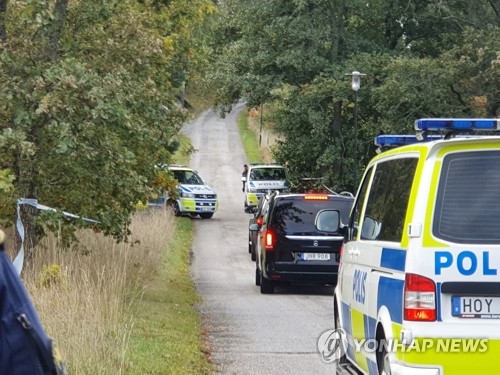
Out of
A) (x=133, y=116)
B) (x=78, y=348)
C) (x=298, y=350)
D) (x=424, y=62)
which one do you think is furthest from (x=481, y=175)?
(x=424, y=62)

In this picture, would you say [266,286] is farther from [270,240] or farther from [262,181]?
[262,181]

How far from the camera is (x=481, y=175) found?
6.79m

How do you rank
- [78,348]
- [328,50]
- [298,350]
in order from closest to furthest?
[78,348] < [298,350] < [328,50]

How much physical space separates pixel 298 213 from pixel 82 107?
6615 mm

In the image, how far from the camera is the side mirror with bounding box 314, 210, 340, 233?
10023 millimetres

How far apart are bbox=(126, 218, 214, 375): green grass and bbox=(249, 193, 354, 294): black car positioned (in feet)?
5.31

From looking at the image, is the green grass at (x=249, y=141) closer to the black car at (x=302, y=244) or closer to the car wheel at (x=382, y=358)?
the black car at (x=302, y=244)

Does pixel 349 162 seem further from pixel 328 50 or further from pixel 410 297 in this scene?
pixel 410 297

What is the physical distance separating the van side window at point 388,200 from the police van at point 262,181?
38.2 metres

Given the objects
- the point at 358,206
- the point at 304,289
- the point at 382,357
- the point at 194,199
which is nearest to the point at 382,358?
the point at 382,357

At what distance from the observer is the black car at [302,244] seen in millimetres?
19797

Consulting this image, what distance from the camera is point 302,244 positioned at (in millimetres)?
19875

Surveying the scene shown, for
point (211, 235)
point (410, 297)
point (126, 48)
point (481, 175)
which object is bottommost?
point (211, 235)

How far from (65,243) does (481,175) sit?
10.2 m
